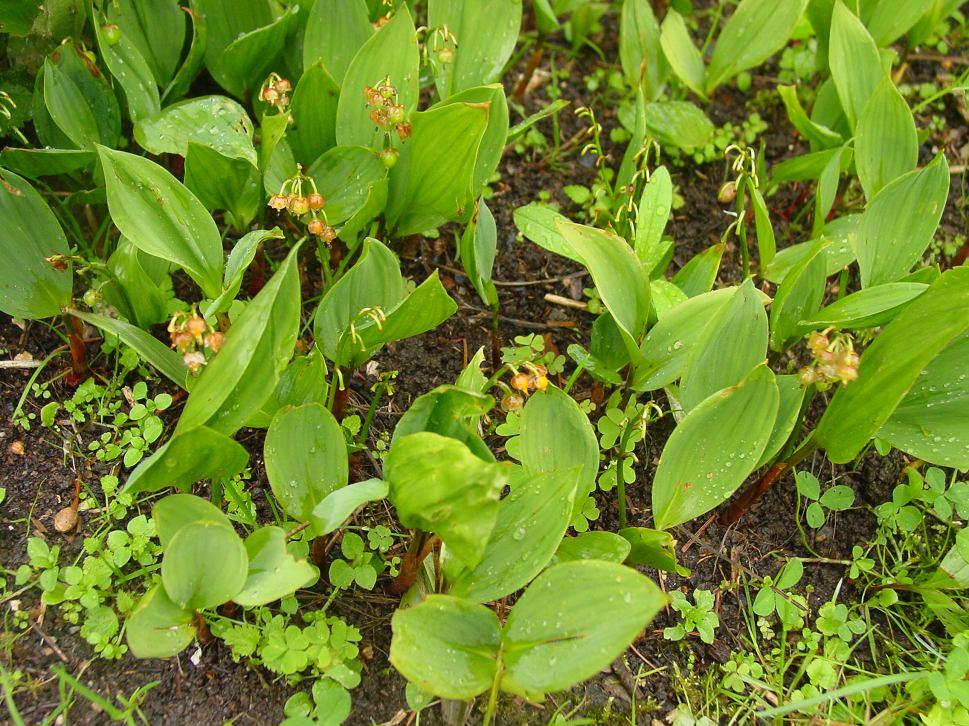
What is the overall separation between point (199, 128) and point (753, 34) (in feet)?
5.43

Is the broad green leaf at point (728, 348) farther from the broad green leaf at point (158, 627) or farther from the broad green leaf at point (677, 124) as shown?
the broad green leaf at point (158, 627)

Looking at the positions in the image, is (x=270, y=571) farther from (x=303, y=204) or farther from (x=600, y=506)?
(x=600, y=506)

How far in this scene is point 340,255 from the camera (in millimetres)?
2426

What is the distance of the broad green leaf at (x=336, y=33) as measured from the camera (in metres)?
2.17

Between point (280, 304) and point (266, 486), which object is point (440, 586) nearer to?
point (266, 486)

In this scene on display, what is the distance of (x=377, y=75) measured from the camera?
211cm

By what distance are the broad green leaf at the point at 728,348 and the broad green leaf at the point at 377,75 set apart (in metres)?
0.90

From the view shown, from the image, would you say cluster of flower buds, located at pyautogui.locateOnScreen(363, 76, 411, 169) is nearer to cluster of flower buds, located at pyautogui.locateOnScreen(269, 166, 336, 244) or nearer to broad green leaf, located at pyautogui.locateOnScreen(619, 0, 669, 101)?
cluster of flower buds, located at pyautogui.locateOnScreen(269, 166, 336, 244)

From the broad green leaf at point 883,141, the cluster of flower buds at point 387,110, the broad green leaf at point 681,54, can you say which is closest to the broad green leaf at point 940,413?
the broad green leaf at point 883,141

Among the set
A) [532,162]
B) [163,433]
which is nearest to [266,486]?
[163,433]

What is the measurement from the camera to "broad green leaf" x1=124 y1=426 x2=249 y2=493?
1.57 metres

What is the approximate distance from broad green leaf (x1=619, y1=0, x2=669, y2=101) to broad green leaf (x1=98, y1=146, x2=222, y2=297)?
4.80 ft

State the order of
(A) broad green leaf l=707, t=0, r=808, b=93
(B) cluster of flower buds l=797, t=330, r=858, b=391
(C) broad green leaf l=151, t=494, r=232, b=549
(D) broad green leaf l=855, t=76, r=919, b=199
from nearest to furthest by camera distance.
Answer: (C) broad green leaf l=151, t=494, r=232, b=549 → (B) cluster of flower buds l=797, t=330, r=858, b=391 → (D) broad green leaf l=855, t=76, r=919, b=199 → (A) broad green leaf l=707, t=0, r=808, b=93

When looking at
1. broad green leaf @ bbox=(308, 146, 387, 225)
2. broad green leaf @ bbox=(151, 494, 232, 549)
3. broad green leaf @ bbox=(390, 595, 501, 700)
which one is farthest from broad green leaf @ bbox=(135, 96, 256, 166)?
broad green leaf @ bbox=(390, 595, 501, 700)
